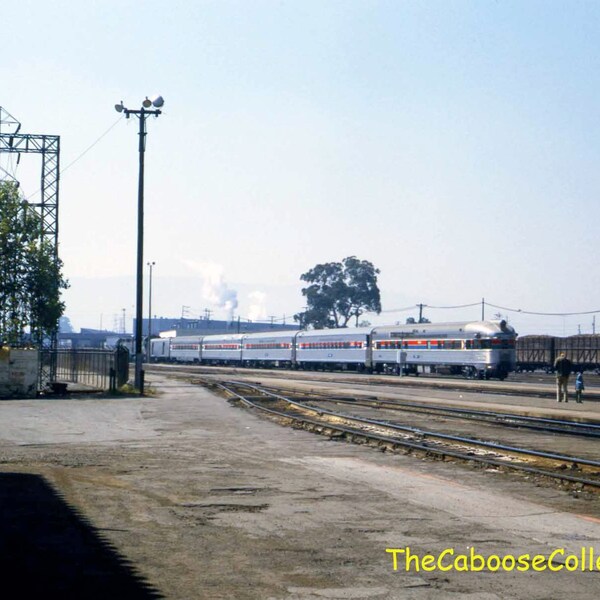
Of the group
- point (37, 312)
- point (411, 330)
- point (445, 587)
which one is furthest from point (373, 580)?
point (411, 330)

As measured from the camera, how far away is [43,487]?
1235 cm

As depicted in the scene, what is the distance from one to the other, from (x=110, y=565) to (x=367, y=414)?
19207 mm

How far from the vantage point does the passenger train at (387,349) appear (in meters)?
53.9

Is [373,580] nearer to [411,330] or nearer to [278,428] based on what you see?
[278,428]

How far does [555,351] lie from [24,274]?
40414 mm

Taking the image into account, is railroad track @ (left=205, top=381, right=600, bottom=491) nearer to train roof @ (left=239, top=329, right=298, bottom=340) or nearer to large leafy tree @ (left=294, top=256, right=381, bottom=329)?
train roof @ (left=239, top=329, right=298, bottom=340)

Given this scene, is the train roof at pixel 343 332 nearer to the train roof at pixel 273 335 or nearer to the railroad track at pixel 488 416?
the train roof at pixel 273 335

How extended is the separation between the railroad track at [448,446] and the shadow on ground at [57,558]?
6.75m

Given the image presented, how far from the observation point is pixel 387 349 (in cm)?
6397

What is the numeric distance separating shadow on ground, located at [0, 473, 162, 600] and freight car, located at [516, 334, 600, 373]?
169ft

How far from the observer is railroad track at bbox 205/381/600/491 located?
45.9 feet

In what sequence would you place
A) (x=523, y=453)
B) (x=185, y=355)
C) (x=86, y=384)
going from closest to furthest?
1. (x=523, y=453)
2. (x=86, y=384)
3. (x=185, y=355)

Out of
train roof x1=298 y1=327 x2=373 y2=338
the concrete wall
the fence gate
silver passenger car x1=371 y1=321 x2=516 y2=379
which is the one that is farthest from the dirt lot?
train roof x1=298 y1=327 x2=373 y2=338

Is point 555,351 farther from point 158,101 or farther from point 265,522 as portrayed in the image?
point 265,522
